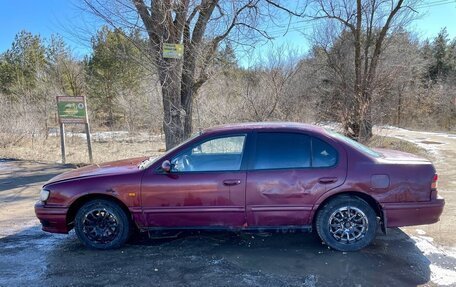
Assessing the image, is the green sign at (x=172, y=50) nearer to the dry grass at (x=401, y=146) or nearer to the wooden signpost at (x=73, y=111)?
the wooden signpost at (x=73, y=111)

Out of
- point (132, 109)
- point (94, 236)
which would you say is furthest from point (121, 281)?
point (132, 109)

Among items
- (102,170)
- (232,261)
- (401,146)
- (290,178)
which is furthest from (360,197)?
(401,146)

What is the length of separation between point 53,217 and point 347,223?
353 centimetres

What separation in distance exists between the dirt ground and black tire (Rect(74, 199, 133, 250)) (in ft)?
0.41

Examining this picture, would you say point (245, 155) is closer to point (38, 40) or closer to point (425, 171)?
point (425, 171)

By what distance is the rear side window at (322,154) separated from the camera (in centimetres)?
417

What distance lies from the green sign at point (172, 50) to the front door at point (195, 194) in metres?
5.04

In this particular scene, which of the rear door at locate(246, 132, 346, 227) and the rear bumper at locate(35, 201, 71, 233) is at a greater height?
the rear door at locate(246, 132, 346, 227)

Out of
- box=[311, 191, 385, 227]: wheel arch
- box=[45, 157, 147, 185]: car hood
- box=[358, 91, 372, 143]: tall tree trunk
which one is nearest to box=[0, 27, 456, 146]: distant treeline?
box=[358, 91, 372, 143]: tall tree trunk

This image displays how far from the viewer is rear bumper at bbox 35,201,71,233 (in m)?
4.37

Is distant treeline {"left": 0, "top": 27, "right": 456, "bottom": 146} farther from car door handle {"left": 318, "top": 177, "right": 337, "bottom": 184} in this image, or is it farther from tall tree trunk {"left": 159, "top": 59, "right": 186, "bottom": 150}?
car door handle {"left": 318, "top": 177, "right": 337, "bottom": 184}

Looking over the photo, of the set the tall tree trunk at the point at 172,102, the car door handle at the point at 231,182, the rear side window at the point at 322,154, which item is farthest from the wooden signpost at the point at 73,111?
the rear side window at the point at 322,154

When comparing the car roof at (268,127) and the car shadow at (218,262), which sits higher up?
the car roof at (268,127)

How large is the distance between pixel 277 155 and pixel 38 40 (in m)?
36.6
